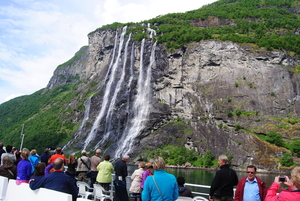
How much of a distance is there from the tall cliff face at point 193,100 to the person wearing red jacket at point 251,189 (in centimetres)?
4831

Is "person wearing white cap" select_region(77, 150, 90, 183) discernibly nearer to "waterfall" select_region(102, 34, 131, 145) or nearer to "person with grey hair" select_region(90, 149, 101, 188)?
"person with grey hair" select_region(90, 149, 101, 188)

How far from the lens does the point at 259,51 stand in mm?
66375

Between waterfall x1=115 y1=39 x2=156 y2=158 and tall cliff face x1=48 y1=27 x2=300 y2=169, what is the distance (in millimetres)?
232

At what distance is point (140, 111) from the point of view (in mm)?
68062

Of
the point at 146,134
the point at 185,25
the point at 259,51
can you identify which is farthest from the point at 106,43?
the point at 259,51

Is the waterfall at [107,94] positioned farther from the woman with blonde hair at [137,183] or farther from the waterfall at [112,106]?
the woman with blonde hair at [137,183]

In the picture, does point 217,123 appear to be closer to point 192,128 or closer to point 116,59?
point 192,128

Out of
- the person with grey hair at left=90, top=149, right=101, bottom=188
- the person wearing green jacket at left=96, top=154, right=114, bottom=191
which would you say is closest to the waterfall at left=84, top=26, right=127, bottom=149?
the person with grey hair at left=90, top=149, right=101, bottom=188

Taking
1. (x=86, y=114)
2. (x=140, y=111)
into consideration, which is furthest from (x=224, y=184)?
(x=86, y=114)

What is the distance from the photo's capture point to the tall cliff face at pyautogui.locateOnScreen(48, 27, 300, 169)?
57.2 metres

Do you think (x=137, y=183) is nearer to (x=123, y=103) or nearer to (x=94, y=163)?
(x=94, y=163)

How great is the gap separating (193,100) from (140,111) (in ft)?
46.3

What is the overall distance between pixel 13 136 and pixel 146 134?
190 ft

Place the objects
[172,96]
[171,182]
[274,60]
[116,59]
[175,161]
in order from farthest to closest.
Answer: [116,59] < [172,96] < [274,60] < [175,161] < [171,182]
